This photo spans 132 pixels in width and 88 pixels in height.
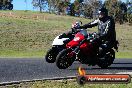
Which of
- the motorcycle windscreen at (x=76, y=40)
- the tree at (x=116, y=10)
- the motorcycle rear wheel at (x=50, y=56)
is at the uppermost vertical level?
the motorcycle windscreen at (x=76, y=40)

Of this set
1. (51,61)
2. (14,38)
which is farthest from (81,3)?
(51,61)

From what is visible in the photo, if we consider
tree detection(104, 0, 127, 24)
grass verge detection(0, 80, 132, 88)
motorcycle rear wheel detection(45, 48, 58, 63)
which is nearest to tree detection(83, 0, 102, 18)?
tree detection(104, 0, 127, 24)

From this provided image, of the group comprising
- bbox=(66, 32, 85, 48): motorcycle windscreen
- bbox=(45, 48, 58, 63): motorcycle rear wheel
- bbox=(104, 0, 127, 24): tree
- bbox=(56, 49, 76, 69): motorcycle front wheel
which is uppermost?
bbox=(66, 32, 85, 48): motorcycle windscreen

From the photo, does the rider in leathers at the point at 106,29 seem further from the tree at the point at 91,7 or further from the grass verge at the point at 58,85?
the tree at the point at 91,7

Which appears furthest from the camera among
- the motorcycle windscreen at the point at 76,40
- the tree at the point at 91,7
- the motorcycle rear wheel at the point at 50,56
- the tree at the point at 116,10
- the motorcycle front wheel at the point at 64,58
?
the tree at the point at 91,7

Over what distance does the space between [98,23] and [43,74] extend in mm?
3036

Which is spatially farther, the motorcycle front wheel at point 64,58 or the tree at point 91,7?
the tree at point 91,7

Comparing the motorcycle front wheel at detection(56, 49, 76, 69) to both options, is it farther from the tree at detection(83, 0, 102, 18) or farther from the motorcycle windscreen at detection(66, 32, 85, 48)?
the tree at detection(83, 0, 102, 18)

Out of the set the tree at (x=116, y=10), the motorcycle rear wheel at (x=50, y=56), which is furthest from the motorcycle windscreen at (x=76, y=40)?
the tree at (x=116, y=10)

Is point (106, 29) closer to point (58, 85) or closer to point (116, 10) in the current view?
point (58, 85)

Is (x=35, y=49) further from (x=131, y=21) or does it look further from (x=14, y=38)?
(x=131, y=21)

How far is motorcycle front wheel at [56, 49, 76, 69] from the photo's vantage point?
12359mm

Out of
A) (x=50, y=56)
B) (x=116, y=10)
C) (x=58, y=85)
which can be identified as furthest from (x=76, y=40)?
(x=116, y=10)

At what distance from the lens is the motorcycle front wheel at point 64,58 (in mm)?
12359
